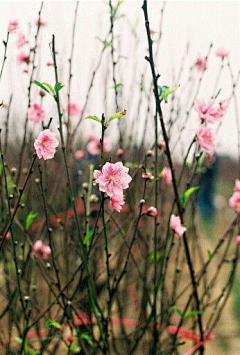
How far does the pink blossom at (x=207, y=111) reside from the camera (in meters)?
2.15

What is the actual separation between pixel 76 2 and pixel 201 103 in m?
0.83

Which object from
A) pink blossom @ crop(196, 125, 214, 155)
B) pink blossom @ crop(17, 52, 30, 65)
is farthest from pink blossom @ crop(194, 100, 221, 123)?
pink blossom @ crop(17, 52, 30, 65)

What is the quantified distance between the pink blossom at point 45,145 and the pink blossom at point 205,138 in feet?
1.95

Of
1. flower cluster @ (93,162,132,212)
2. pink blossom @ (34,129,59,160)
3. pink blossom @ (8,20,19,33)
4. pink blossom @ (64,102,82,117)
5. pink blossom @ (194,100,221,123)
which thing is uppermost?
pink blossom @ (8,20,19,33)

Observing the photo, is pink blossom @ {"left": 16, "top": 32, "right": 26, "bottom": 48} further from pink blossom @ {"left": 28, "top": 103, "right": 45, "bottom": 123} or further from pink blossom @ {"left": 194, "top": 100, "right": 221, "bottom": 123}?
pink blossom @ {"left": 194, "top": 100, "right": 221, "bottom": 123}

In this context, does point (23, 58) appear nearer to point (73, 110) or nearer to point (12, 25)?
point (12, 25)

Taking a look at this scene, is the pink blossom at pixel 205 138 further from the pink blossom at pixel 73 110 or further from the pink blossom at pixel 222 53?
the pink blossom at pixel 73 110

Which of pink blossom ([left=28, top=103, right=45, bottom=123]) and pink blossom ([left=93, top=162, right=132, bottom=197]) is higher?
pink blossom ([left=28, top=103, right=45, bottom=123])

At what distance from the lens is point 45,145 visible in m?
1.70

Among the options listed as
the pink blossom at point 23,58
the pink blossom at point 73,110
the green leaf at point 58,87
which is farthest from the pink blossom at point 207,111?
the pink blossom at point 73,110

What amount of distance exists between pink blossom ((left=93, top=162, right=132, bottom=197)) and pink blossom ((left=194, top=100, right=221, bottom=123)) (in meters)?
0.65

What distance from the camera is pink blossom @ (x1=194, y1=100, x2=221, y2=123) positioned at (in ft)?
7.04

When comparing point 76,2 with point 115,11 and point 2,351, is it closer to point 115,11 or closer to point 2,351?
point 115,11

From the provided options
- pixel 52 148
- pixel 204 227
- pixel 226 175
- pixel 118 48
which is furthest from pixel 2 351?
pixel 226 175
